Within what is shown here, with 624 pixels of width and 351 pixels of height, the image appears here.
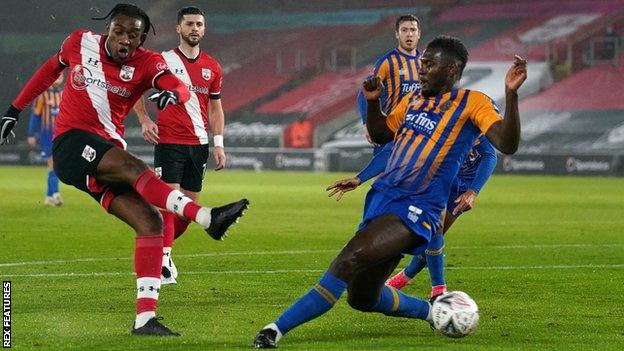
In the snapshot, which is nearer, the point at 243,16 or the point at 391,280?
the point at 391,280

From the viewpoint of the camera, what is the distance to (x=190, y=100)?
1152 cm

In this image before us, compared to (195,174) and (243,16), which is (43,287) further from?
(243,16)

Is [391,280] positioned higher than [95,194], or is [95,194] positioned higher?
[95,194]

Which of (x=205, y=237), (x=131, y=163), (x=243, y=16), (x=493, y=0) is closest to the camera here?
(x=131, y=163)

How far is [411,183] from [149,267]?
1.70 meters

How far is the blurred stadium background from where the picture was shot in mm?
34969

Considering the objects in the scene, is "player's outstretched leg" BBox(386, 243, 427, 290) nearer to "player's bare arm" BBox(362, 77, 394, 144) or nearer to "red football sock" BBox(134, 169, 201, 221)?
"player's bare arm" BBox(362, 77, 394, 144)

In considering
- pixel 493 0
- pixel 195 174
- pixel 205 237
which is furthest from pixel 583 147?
pixel 195 174

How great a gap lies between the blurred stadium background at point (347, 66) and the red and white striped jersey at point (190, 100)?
18707 mm

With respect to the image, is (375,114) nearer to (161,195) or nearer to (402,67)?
(161,195)

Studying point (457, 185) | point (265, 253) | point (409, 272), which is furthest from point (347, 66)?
point (457, 185)

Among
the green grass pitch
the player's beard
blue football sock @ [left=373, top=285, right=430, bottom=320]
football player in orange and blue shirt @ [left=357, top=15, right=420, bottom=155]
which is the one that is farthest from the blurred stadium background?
blue football sock @ [left=373, top=285, right=430, bottom=320]

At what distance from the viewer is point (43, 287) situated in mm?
10094

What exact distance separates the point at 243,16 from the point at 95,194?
39615 mm
